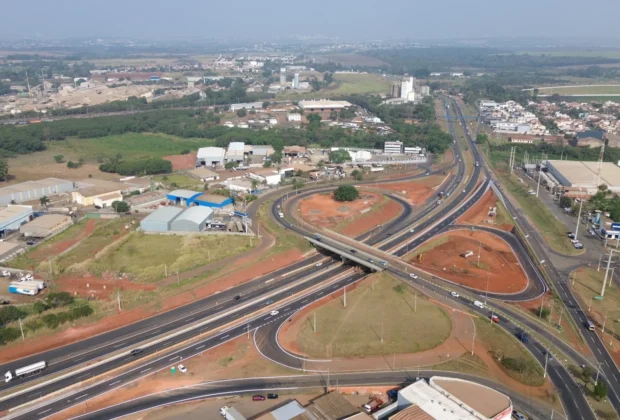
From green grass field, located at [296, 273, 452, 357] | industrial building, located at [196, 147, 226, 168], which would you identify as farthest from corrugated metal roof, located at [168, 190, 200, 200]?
green grass field, located at [296, 273, 452, 357]

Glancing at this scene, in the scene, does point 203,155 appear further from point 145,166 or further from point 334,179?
point 334,179

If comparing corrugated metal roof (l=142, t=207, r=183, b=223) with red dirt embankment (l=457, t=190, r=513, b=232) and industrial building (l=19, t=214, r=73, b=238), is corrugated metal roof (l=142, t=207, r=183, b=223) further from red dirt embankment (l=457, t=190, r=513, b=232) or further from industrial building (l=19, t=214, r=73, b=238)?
red dirt embankment (l=457, t=190, r=513, b=232)

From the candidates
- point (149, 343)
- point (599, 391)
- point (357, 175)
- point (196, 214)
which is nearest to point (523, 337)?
point (599, 391)

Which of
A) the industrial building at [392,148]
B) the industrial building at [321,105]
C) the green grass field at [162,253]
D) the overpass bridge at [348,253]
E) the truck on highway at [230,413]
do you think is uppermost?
the industrial building at [321,105]

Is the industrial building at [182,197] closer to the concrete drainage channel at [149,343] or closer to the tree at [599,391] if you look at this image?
the concrete drainage channel at [149,343]

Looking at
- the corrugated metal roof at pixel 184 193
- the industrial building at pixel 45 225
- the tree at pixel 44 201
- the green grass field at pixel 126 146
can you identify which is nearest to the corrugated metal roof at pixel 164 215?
the corrugated metal roof at pixel 184 193

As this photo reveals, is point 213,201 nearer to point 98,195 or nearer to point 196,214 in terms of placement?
point 196,214
